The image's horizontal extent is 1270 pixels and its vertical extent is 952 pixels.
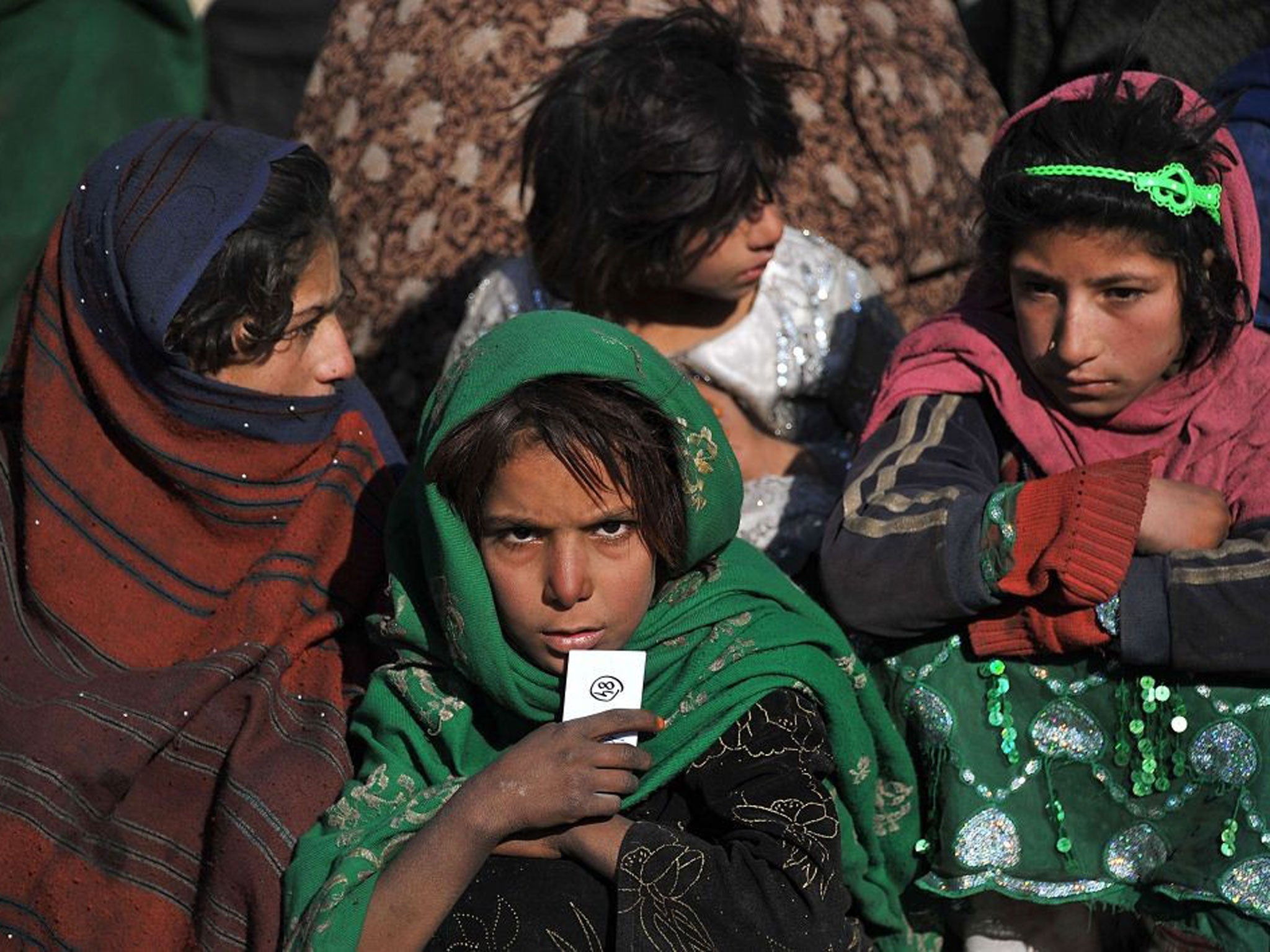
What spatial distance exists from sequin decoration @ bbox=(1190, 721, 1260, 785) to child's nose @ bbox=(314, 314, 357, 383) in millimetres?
1773

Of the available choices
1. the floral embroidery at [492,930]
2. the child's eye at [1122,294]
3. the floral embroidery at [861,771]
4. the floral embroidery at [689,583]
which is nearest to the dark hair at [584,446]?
the floral embroidery at [689,583]

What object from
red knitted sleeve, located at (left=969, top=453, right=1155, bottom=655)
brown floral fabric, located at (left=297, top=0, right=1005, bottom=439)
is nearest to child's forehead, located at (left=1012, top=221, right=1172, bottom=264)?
red knitted sleeve, located at (left=969, top=453, right=1155, bottom=655)

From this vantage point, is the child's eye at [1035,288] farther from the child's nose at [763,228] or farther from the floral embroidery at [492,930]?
the floral embroidery at [492,930]

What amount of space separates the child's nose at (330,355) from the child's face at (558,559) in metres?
0.84

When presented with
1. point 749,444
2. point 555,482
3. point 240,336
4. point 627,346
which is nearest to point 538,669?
point 555,482

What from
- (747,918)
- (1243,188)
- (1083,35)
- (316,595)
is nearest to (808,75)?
(1083,35)

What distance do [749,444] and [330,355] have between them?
40.7 inches

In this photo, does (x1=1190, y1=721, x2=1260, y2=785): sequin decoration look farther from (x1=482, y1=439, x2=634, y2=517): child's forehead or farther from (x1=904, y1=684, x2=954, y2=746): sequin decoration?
(x1=482, y1=439, x2=634, y2=517): child's forehead

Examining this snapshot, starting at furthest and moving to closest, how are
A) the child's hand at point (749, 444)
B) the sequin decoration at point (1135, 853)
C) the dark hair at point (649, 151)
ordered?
1. the child's hand at point (749, 444)
2. the dark hair at point (649, 151)
3. the sequin decoration at point (1135, 853)

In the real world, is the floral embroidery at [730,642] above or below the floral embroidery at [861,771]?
above

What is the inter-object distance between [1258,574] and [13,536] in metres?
2.29

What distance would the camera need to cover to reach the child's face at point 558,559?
8.98 ft

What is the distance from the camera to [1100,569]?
2.87 metres

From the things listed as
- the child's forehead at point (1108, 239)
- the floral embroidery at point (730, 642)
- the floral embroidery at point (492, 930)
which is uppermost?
the child's forehead at point (1108, 239)
